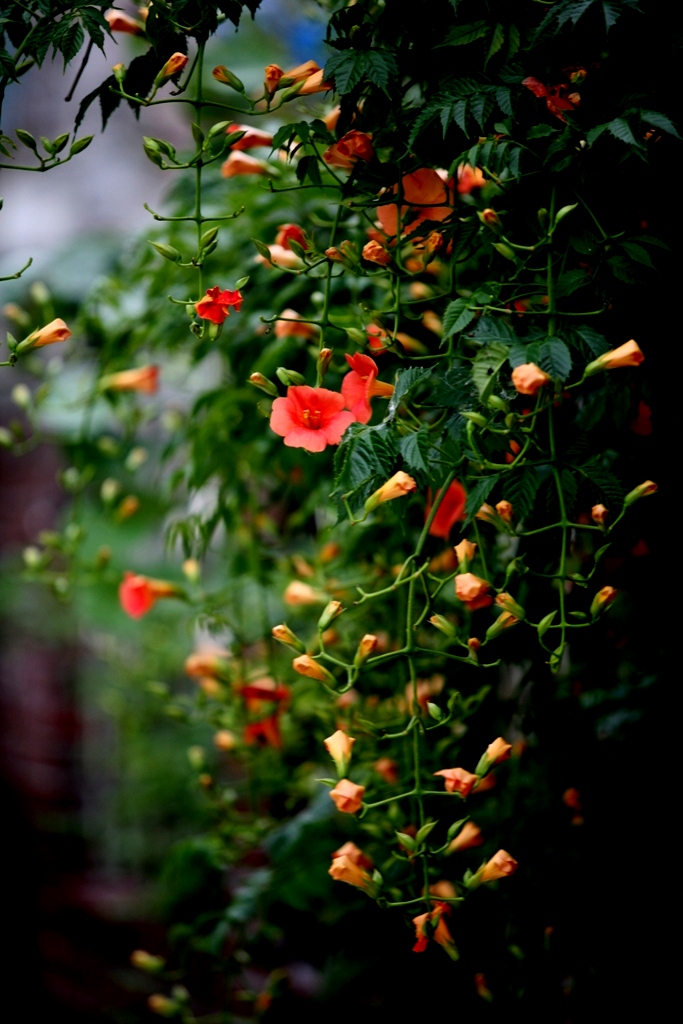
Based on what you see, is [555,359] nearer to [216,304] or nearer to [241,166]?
[216,304]

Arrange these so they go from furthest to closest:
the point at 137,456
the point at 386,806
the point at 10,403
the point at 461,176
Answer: the point at 10,403 < the point at 137,456 < the point at 386,806 < the point at 461,176

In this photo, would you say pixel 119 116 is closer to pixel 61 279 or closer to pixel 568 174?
pixel 61 279

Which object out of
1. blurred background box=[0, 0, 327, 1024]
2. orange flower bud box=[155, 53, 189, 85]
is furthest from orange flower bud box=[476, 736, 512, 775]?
blurred background box=[0, 0, 327, 1024]

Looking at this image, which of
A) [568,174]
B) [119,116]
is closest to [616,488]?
Result: [568,174]

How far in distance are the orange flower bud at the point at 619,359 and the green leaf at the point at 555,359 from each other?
0.04m

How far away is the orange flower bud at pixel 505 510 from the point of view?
74 centimetres

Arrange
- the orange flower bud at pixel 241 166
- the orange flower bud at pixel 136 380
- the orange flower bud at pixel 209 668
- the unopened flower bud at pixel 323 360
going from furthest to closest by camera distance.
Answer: the orange flower bud at pixel 136 380
the orange flower bud at pixel 209 668
the orange flower bud at pixel 241 166
the unopened flower bud at pixel 323 360

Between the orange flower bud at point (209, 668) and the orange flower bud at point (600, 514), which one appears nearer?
the orange flower bud at point (600, 514)

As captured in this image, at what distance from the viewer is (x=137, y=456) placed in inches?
66.0

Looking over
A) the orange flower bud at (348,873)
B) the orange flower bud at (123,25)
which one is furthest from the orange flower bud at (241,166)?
the orange flower bud at (348,873)

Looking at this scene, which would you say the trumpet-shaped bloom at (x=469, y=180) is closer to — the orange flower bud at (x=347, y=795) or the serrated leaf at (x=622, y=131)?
the serrated leaf at (x=622, y=131)

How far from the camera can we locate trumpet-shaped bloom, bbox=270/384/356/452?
0.79 m

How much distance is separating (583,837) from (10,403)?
342 cm

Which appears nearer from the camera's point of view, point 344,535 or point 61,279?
point 344,535
